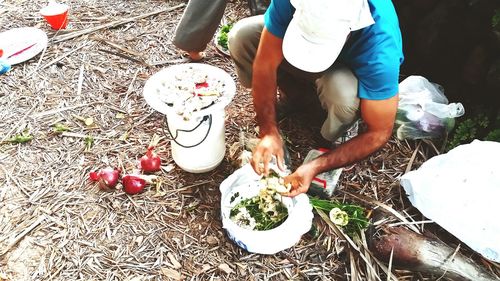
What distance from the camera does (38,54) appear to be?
11.5 feet

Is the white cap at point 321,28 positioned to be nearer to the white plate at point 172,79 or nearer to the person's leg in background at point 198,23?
the white plate at point 172,79

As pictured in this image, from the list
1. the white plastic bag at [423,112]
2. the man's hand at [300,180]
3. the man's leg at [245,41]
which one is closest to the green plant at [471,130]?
the white plastic bag at [423,112]

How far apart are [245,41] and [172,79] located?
0.49m

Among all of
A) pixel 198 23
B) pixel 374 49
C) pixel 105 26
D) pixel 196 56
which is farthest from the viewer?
pixel 105 26

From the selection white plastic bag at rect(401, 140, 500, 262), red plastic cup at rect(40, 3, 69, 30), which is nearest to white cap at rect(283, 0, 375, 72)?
white plastic bag at rect(401, 140, 500, 262)

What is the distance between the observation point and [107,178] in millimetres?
2537

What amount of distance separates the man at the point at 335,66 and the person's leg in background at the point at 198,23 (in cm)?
44

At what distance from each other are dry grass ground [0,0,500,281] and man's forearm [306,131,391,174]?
1.03 ft

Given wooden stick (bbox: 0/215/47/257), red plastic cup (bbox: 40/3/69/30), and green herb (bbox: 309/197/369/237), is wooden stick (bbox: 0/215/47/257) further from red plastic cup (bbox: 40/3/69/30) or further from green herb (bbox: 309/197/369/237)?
red plastic cup (bbox: 40/3/69/30)

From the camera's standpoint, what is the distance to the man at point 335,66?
6.03 feet

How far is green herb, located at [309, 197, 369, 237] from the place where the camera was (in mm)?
2334

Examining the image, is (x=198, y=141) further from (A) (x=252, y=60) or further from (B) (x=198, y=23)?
(B) (x=198, y=23)

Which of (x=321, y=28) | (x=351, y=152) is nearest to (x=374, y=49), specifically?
(x=321, y=28)

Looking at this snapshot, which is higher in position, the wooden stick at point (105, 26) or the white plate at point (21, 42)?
the wooden stick at point (105, 26)
